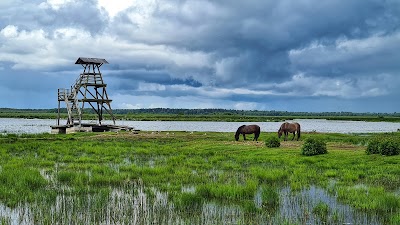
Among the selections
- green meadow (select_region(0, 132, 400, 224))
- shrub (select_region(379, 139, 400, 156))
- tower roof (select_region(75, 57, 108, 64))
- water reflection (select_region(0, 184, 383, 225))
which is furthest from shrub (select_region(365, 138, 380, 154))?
tower roof (select_region(75, 57, 108, 64))

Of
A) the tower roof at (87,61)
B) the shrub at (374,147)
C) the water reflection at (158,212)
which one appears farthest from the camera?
the tower roof at (87,61)

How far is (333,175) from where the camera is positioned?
18484 mm

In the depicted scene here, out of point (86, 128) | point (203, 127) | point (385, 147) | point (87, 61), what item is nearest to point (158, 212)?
point (385, 147)

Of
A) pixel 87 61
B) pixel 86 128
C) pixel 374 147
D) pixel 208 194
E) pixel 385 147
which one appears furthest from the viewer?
pixel 86 128

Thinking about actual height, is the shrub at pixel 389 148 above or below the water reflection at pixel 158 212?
above

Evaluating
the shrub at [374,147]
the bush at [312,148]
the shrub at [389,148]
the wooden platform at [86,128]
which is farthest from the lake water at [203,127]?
the shrub at [389,148]

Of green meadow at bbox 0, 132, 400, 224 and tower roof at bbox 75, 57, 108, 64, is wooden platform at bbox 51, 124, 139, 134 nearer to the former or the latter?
tower roof at bbox 75, 57, 108, 64

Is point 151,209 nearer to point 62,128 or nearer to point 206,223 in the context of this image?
point 206,223

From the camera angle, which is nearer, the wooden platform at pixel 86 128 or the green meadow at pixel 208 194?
the green meadow at pixel 208 194

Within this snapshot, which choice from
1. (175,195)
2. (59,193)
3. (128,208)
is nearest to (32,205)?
(59,193)

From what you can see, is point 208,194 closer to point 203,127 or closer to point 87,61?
point 87,61

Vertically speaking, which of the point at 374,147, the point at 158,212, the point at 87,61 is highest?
the point at 87,61

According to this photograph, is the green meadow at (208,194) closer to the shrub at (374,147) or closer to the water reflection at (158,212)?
the water reflection at (158,212)

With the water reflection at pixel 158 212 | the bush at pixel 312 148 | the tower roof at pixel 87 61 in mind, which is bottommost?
the water reflection at pixel 158 212
